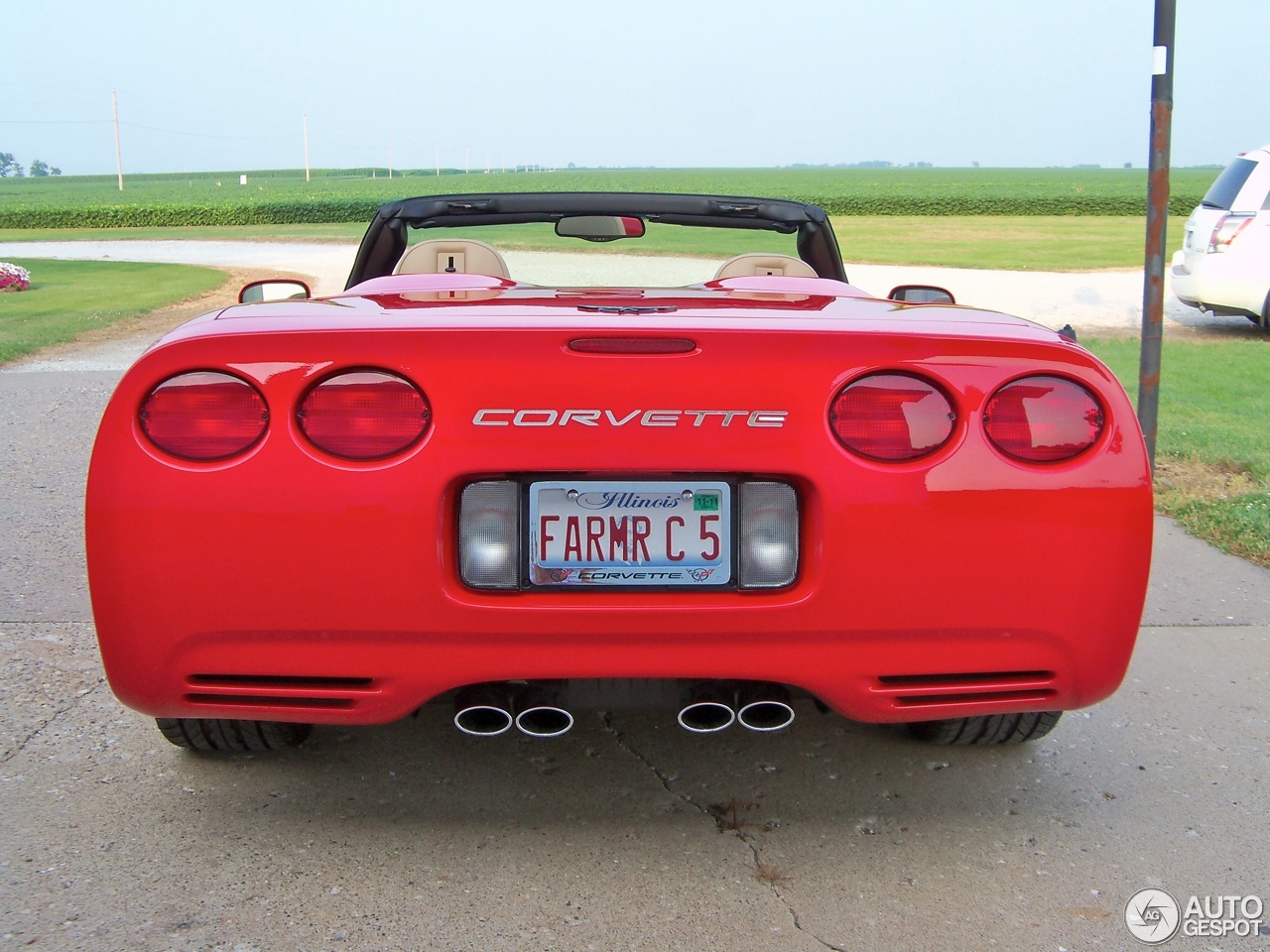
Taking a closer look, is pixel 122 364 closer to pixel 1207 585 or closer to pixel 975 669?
pixel 1207 585

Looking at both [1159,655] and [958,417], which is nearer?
[958,417]

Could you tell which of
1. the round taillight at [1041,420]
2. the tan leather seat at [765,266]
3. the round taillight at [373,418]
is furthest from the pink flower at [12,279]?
the round taillight at [1041,420]

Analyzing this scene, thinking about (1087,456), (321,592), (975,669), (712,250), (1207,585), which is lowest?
(1207,585)

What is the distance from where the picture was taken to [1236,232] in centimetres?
1257

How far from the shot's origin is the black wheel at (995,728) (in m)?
3.06

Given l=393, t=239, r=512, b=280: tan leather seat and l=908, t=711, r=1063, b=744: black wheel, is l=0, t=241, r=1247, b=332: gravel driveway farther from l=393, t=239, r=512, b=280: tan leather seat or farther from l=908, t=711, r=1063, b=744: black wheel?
l=908, t=711, r=1063, b=744: black wheel

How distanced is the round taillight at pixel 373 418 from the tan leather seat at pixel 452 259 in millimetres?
1485

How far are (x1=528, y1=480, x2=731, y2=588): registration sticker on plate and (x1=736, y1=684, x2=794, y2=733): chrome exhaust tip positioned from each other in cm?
32

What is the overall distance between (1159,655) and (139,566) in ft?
10.3

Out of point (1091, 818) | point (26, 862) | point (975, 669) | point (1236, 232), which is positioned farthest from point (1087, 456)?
point (1236, 232)

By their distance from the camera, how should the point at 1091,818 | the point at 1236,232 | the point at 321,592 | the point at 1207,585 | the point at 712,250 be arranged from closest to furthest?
the point at 321,592, the point at 1091,818, the point at 712,250, the point at 1207,585, the point at 1236,232

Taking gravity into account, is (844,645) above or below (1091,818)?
above

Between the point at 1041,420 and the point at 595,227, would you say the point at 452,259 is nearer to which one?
the point at 595,227

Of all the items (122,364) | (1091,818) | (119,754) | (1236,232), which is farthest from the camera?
(1236,232)
